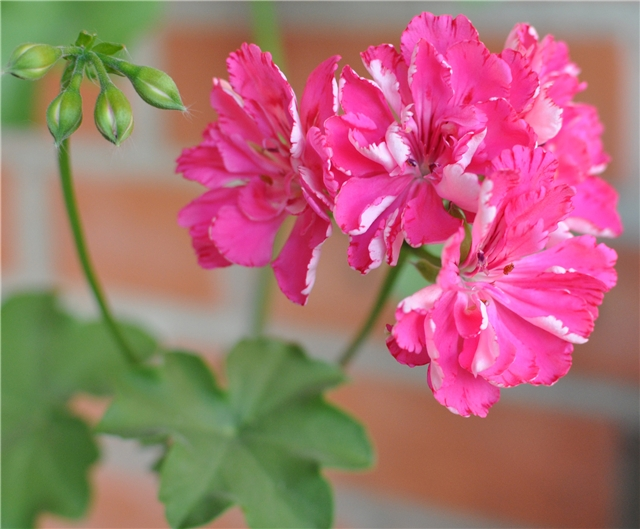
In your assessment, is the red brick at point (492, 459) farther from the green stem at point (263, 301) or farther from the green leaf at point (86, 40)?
the green leaf at point (86, 40)

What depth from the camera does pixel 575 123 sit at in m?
0.29

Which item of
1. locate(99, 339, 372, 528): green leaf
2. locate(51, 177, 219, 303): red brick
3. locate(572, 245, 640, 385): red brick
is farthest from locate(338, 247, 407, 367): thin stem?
locate(51, 177, 219, 303): red brick

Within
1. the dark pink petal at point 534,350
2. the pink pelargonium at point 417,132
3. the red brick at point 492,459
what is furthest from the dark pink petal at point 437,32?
the red brick at point 492,459

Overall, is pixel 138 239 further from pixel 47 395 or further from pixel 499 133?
pixel 499 133

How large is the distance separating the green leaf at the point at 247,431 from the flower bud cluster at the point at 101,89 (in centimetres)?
16

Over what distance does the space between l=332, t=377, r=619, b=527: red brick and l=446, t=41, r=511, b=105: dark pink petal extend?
0.45 meters

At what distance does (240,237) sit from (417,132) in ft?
0.26

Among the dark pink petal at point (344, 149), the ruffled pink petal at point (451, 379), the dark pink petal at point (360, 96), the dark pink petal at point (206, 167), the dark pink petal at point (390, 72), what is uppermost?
the dark pink petal at point (390, 72)

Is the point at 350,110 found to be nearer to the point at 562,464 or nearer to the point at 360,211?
the point at 360,211

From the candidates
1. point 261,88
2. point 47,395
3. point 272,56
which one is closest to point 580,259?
point 261,88

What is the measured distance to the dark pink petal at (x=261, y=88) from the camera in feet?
0.82

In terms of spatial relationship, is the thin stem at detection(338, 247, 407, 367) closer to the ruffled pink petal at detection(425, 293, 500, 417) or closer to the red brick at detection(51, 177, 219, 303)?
the ruffled pink petal at detection(425, 293, 500, 417)

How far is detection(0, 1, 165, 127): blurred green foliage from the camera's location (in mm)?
532

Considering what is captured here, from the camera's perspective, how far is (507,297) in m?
0.26
